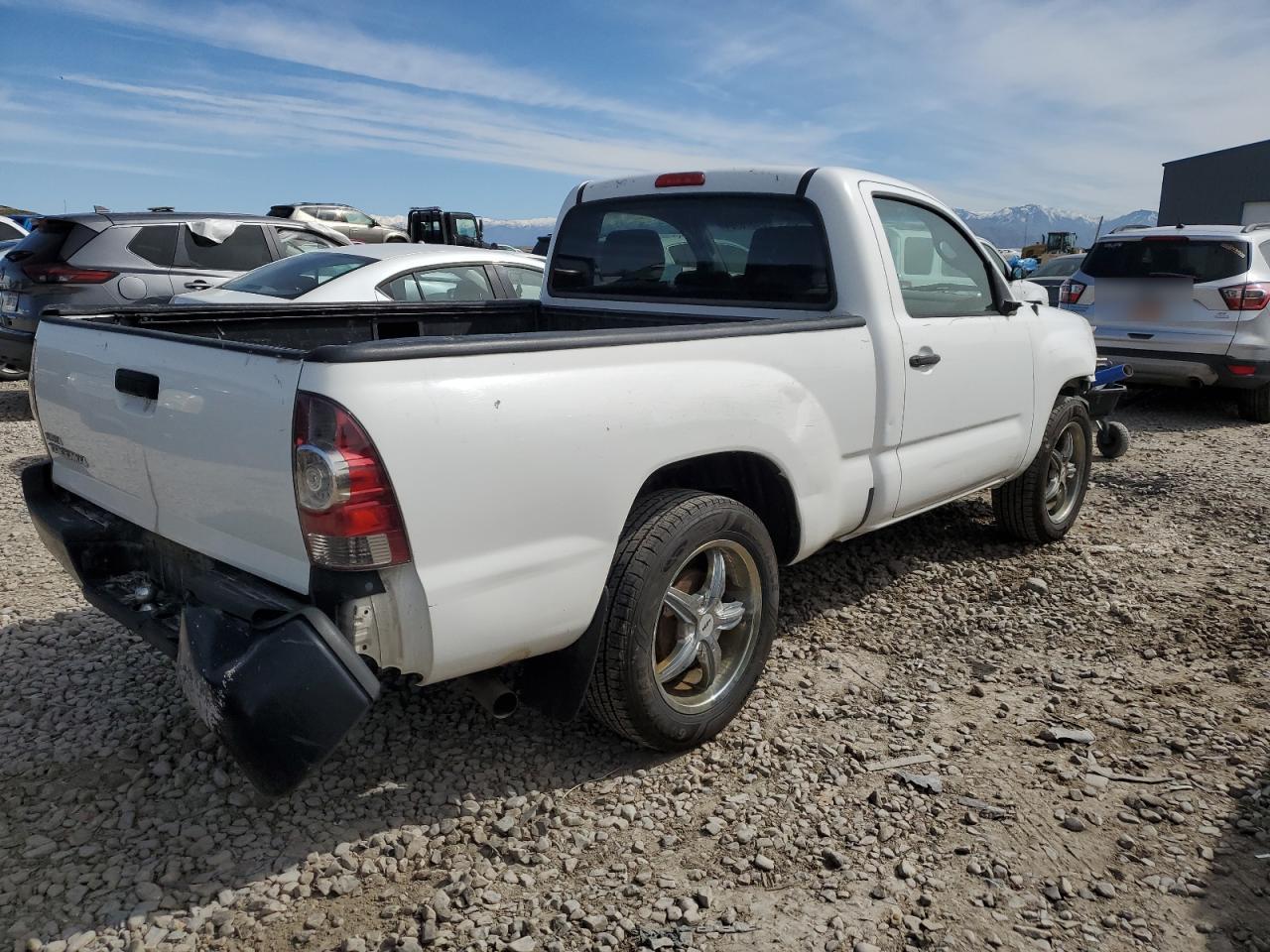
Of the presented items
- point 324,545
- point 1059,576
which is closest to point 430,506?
point 324,545

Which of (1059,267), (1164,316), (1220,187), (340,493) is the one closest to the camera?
(340,493)

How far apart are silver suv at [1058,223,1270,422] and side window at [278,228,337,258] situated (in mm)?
7442

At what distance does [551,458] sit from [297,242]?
312 inches

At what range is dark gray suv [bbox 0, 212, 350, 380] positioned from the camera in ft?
26.1

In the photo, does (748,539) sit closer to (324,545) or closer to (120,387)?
(324,545)

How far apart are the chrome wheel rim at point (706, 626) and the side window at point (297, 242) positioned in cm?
723

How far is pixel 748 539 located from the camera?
306 centimetres

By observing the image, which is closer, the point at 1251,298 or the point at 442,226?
the point at 1251,298

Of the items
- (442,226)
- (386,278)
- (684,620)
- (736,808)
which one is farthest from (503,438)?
(442,226)

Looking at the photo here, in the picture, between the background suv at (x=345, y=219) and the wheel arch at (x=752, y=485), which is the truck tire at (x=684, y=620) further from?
the background suv at (x=345, y=219)

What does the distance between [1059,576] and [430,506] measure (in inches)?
143

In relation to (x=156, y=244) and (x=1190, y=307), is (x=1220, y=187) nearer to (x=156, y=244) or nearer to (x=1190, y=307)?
(x=1190, y=307)

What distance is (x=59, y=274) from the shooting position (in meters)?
7.97

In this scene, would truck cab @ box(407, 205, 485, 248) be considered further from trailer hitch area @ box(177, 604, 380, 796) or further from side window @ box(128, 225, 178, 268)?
trailer hitch area @ box(177, 604, 380, 796)
